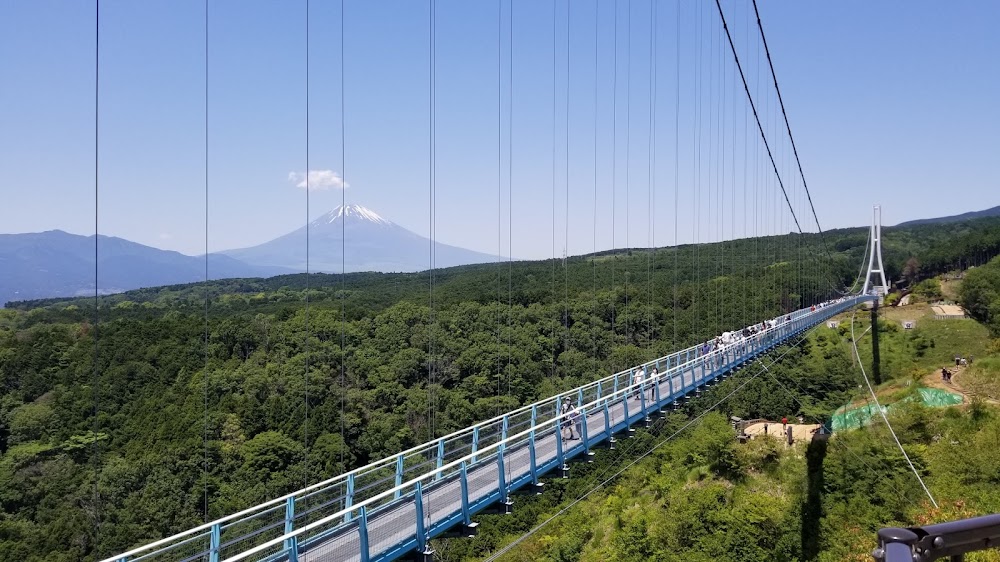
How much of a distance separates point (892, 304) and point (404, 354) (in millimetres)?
50563

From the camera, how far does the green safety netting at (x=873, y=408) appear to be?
A: 25934 mm

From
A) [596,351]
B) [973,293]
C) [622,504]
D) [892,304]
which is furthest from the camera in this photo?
[892,304]

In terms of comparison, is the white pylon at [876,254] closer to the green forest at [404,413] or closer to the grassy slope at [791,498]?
the green forest at [404,413]

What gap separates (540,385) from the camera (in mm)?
40188

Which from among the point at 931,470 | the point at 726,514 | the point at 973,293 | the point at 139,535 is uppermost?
the point at 973,293

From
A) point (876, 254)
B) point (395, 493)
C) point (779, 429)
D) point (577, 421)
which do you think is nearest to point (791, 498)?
point (779, 429)

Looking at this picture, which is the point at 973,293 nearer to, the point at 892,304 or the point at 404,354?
the point at 892,304

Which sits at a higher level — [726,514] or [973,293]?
[973,293]

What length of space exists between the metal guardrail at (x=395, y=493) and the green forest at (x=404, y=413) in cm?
162

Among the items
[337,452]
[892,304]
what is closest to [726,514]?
[337,452]

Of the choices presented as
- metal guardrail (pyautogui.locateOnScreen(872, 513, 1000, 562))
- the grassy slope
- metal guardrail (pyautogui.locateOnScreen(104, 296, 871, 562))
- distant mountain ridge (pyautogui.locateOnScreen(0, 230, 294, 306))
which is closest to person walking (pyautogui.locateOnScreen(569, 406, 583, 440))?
metal guardrail (pyautogui.locateOnScreen(104, 296, 871, 562))

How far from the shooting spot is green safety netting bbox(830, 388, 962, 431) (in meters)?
25.9

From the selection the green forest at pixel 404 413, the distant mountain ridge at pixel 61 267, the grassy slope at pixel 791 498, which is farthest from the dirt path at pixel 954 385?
the distant mountain ridge at pixel 61 267

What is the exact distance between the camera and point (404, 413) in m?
37.7
